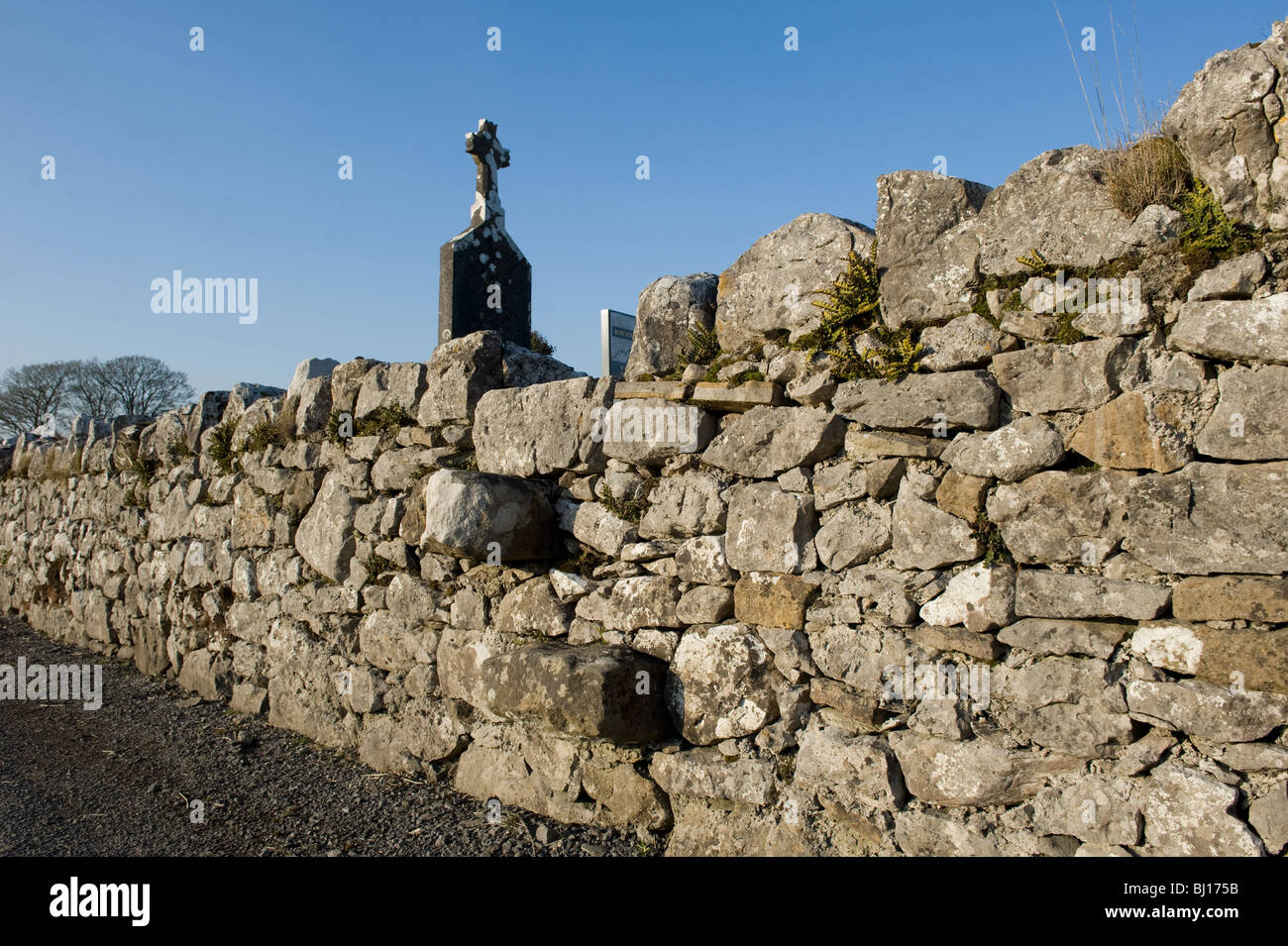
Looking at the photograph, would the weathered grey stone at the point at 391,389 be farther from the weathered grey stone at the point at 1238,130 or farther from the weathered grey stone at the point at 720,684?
the weathered grey stone at the point at 1238,130

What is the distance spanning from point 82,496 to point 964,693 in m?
8.07

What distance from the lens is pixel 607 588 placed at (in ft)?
12.1

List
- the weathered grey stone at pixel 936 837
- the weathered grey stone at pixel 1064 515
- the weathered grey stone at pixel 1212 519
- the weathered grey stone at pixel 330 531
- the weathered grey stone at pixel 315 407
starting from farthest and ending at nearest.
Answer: the weathered grey stone at pixel 315 407
the weathered grey stone at pixel 330 531
the weathered grey stone at pixel 936 837
the weathered grey stone at pixel 1064 515
the weathered grey stone at pixel 1212 519

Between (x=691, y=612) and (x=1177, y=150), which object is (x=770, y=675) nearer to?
(x=691, y=612)

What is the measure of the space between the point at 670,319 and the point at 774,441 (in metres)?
0.85

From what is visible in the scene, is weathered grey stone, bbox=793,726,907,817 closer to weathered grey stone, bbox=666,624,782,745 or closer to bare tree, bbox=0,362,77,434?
weathered grey stone, bbox=666,624,782,745

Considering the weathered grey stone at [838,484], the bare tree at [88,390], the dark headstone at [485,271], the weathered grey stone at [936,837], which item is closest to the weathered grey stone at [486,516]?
the weathered grey stone at [838,484]

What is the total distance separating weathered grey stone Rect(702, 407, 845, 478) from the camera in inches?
123

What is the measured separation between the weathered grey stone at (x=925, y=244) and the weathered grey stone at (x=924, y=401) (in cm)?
25

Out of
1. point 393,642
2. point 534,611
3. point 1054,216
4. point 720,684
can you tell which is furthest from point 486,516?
point 1054,216

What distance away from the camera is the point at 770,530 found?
10.4 ft

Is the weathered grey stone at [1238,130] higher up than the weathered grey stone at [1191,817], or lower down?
higher up

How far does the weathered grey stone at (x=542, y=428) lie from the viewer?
3.88 m

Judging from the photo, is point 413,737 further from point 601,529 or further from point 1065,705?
point 1065,705
